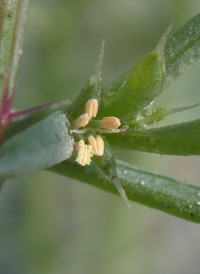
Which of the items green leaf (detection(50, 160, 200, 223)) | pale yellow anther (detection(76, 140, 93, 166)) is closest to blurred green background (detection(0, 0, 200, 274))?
green leaf (detection(50, 160, 200, 223))

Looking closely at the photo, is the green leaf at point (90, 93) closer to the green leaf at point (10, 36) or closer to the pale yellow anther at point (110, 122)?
the pale yellow anther at point (110, 122)

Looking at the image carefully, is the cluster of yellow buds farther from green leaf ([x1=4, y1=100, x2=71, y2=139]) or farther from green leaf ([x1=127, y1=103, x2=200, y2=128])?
green leaf ([x1=4, y1=100, x2=71, y2=139])

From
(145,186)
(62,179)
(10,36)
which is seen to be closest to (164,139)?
(145,186)

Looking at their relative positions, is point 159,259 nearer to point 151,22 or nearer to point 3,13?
point 151,22

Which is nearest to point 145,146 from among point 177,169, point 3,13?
point 3,13

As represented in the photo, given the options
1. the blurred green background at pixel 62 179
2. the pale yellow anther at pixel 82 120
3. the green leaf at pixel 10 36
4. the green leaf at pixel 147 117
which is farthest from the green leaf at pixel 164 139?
the blurred green background at pixel 62 179

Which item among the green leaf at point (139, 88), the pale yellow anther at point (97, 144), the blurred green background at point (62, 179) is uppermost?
the green leaf at point (139, 88)
